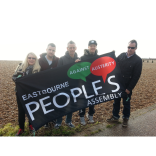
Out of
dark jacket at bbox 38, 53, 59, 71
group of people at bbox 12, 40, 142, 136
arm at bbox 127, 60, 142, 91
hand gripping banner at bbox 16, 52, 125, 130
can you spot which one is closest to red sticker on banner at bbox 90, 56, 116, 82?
hand gripping banner at bbox 16, 52, 125, 130

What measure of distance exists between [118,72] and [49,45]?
7.39 ft

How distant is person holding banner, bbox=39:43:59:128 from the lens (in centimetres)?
379

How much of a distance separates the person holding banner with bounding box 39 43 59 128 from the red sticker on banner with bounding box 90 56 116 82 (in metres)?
1.18

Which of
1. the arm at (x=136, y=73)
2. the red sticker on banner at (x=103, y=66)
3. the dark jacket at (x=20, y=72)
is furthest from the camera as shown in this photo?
the red sticker on banner at (x=103, y=66)

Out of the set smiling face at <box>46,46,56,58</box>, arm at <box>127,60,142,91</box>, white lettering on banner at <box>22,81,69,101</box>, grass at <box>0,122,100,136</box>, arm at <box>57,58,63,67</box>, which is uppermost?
smiling face at <box>46,46,56,58</box>

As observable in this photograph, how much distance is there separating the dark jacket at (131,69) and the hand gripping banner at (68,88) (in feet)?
0.51

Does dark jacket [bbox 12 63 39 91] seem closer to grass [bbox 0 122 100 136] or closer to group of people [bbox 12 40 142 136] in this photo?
group of people [bbox 12 40 142 136]

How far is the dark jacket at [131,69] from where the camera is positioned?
3.88 meters

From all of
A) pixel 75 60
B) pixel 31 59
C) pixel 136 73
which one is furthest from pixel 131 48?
pixel 31 59

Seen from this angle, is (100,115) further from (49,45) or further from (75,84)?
(49,45)

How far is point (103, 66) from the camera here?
402 cm

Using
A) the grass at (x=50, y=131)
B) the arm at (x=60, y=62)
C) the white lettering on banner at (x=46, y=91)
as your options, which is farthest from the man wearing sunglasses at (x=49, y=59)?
the grass at (x=50, y=131)

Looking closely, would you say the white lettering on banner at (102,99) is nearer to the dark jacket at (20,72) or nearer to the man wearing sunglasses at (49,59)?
the man wearing sunglasses at (49,59)

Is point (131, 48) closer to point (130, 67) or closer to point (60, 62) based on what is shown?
point (130, 67)
